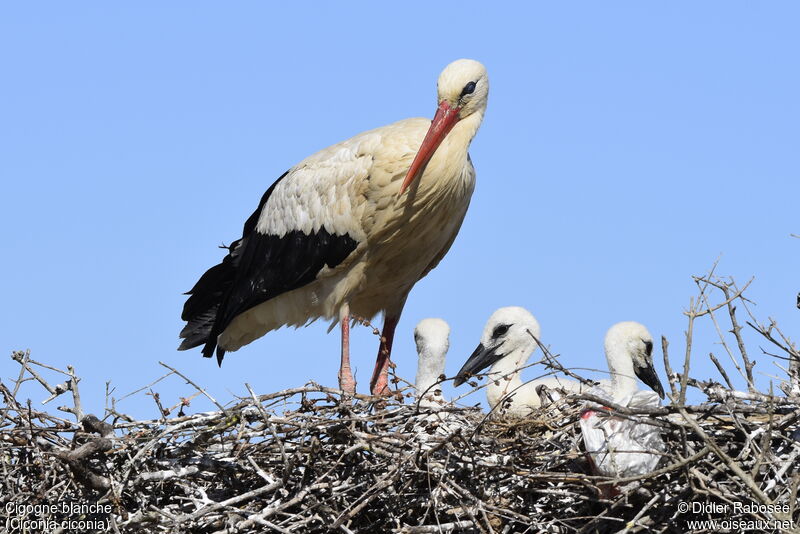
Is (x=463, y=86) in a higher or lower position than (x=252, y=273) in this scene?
higher

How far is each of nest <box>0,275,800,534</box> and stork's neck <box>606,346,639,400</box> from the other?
0.81m

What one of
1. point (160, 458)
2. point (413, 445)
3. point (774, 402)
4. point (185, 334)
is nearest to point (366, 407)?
point (413, 445)

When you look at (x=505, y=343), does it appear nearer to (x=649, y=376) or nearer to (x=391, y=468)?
(x=649, y=376)

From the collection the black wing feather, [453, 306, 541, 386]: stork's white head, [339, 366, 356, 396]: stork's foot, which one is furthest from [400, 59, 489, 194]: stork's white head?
[339, 366, 356, 396]: stork's foot

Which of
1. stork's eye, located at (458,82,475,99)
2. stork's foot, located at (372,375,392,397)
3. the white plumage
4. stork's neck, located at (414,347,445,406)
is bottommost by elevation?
the white plumage

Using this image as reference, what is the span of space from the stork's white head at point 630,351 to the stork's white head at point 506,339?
1.75 ft

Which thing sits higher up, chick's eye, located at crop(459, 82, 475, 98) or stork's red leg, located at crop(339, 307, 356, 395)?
chick's eye, located at crop(459, 82, 475, 98)

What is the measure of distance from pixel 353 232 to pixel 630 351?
1476 mm

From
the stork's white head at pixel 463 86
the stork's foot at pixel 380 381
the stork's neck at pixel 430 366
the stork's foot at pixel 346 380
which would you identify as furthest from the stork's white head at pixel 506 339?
the stork's white head at pixel 463 86

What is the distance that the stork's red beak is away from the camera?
6.45 metres

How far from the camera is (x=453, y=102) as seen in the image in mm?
6566

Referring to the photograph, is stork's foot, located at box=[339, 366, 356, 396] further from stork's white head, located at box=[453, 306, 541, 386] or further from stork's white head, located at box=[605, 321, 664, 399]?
stork's white head, located at box=[605, 321, 664, 399]

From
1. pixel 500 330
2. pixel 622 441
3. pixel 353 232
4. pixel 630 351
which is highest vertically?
pixel 353 232

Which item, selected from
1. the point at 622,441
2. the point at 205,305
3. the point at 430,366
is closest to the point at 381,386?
the point at 430,366
